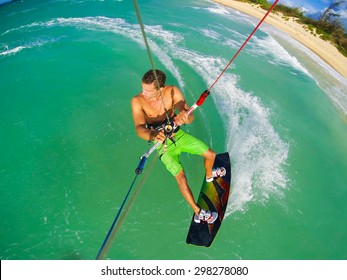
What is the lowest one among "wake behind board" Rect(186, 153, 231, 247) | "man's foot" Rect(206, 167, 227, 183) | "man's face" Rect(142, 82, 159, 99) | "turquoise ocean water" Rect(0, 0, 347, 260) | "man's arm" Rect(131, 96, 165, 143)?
"turquoise ocean water" Rect(0, 0, 347, 260)

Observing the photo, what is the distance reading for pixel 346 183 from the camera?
6277 mm

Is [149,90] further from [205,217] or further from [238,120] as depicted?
[238,120]

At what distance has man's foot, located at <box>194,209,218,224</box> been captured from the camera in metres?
4.50

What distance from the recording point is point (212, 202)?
190 inches

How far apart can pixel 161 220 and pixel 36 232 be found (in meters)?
2.24

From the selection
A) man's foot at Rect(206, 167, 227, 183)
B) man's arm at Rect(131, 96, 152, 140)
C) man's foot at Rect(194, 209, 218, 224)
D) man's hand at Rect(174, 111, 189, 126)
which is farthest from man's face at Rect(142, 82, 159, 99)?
man's foot at Rect(194, 209, 218, 224)

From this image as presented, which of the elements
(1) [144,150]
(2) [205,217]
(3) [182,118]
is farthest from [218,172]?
(3) [182,118]

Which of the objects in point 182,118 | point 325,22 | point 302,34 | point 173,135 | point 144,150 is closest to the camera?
point 182,118

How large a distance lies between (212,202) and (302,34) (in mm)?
18910

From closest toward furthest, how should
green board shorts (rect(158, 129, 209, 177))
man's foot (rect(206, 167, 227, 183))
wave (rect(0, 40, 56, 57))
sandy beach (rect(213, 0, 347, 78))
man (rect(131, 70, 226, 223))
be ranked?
man (rect(131, 70, 226, 223)) → green board shorts (rect(158, 129, 209, 177)) → man's foot (rect(206, 167, 227, 183)) → wave (rect(0, 40, 56, 57)) → sandy beach (rect(213, 0, 347, 78))

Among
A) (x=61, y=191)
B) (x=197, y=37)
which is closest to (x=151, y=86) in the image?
(x=61, y=191)

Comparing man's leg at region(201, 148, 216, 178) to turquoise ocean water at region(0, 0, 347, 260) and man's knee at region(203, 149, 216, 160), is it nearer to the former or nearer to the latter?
man's knee at region(203, 149, 216, 160)

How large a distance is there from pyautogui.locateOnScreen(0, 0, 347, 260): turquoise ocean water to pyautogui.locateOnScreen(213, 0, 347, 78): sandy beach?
6.70m

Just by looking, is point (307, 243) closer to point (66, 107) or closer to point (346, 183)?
point (346, 183)
